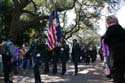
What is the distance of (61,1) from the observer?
141ft

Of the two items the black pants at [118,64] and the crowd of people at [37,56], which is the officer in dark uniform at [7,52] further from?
the black pants at [118,64]

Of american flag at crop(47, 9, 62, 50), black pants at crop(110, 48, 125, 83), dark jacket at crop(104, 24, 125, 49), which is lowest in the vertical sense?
black pants at crop(110, 48, 125, 83)

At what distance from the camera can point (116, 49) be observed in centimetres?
808

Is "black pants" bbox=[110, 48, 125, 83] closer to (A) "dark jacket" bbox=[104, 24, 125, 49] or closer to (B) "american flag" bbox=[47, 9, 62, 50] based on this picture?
(A) "dark jacket" bbox=[104, 24, 125, 49]

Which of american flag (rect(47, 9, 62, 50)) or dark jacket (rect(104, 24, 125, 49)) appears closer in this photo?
dark jacket (rect(104, 24, 125, 49))

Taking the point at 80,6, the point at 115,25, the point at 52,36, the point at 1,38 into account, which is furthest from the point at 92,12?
the point at 115,25

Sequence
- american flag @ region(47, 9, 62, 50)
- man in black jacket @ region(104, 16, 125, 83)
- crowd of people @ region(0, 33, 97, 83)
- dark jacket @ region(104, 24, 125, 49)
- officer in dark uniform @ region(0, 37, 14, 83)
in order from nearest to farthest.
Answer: man in black jacket @ region(104, 16, 125, 83), dark jacket @ region(104, 24, 125, 49), crowd of people @ region(0, 33, 97, 83), officer in dark uniform @ region(0, 37, 14, 83), american flag @ region(47, 9, 62, 50)

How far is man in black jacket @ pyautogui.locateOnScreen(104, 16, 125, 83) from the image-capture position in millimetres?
8039

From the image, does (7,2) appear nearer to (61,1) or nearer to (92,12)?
(61,1)

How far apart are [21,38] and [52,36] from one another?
27483 mm

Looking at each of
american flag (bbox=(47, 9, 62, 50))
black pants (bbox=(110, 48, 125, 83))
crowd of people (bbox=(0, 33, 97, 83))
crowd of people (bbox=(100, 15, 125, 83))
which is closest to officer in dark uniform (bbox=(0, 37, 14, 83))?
crowd of people (bbox=(0, 33, 97, 83))

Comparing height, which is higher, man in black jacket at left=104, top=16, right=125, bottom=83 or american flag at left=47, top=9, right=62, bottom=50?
american flag at left=47, top=9, right=62, bottom=50

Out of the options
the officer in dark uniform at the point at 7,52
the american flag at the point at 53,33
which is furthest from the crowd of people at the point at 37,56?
the american flag at the point at 53,33

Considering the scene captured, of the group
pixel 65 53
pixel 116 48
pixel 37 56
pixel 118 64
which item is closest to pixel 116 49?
pixel 116 48
